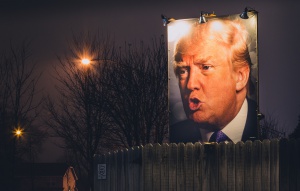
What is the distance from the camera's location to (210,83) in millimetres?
27016

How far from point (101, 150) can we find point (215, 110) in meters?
23.1

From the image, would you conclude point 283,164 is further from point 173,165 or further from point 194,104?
point 194,104

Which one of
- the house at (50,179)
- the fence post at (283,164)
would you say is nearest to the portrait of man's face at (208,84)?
the fence post at (283,164)

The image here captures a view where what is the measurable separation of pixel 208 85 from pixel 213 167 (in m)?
5.25

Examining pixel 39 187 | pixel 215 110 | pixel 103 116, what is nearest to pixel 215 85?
pixel 215 110

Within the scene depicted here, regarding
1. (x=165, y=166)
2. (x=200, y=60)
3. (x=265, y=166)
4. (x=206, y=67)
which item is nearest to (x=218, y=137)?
(x=206, y=67)

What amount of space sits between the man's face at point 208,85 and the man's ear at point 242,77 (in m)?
0.27

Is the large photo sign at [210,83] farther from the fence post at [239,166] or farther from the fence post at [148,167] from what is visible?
the fence post at [239,166]

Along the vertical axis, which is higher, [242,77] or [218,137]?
[242,77]

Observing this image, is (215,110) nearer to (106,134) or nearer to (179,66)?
(179,66)

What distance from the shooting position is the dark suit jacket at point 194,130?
26.2 metres

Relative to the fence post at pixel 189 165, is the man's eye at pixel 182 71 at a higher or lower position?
higher

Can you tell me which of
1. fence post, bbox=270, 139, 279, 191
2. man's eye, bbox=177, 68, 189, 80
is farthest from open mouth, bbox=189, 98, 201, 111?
fence post, bbox=270, 139, 279, 191

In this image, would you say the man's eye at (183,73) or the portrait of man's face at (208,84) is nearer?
the portrait of man's face at (208,84)
